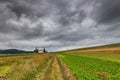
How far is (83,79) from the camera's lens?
68.0 ft

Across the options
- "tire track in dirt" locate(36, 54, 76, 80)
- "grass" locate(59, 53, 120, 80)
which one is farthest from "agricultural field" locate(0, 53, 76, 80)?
"grass" locate(59, 53, 120, 80)

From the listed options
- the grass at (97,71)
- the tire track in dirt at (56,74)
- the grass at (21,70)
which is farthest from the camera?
the tire track in dirt at (56,74)

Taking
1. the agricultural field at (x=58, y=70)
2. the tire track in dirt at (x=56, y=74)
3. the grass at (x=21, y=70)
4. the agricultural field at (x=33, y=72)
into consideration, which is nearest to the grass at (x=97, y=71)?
the agricultural field at (x=58, y=70)

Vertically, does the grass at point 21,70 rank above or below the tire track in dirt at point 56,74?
above

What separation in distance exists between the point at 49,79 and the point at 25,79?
2690 millimetres

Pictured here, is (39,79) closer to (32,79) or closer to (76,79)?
(32,79)

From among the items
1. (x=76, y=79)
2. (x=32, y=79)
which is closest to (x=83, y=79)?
(x=76, y=79)

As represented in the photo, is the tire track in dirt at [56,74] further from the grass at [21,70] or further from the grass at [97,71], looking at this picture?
the grass at [21,70]

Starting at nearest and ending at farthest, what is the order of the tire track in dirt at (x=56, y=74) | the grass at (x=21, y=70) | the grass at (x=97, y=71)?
the grass at (x=21, y=70)
the grass at (x=97, y=71)
the tire track in dirt at (x=56, y=74)

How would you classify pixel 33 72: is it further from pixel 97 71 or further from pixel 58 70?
pixel 97 71

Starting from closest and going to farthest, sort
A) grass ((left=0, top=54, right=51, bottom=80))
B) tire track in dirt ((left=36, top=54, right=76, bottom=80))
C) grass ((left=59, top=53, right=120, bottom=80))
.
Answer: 1. grass ((left=0, top=54, right=51, bottom=80))
2. grass ((left=59, top=53, right=120, bottom=80))
3. tire track in dirt ((left=36, top=54, right=76, bottom=80))

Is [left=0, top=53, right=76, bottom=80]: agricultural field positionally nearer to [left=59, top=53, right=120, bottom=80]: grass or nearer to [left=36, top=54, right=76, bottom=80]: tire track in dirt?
[left=36, top=54, right=76, bottom=80]: tire track in dirt

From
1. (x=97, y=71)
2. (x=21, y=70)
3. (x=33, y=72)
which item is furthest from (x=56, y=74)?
(x=97, y=71)

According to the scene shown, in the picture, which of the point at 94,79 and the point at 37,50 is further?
the point at 37,50
